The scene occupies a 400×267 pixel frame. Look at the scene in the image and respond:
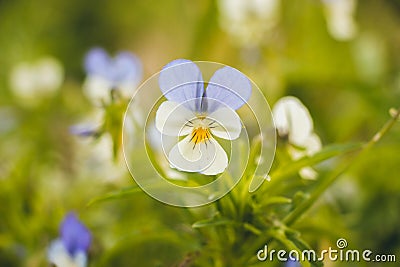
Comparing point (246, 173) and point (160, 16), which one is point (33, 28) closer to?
point (160, 16)

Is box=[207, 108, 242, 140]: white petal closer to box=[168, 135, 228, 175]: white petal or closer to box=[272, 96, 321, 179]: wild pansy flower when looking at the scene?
box=[168, 135, 228, 175]: white petal

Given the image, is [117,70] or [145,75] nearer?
[117,70]

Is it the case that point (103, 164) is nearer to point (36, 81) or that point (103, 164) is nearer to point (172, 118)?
point (36, 81)

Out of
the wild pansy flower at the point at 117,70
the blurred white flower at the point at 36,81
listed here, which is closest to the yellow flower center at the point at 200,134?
the wild pansy flower at the point at 117,70

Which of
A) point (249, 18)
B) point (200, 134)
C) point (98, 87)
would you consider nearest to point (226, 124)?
point (200, 134)

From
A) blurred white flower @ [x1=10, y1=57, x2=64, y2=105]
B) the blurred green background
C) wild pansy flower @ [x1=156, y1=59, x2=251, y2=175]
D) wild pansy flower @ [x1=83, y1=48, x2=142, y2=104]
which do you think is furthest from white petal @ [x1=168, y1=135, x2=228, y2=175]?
blurred white flower @ [x1=10, y1=57, x2=64, y2=105]

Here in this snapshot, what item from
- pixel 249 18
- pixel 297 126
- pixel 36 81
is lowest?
pixel 297 126

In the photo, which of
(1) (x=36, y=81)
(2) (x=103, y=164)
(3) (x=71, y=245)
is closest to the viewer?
(3) (x=71, y=245)
